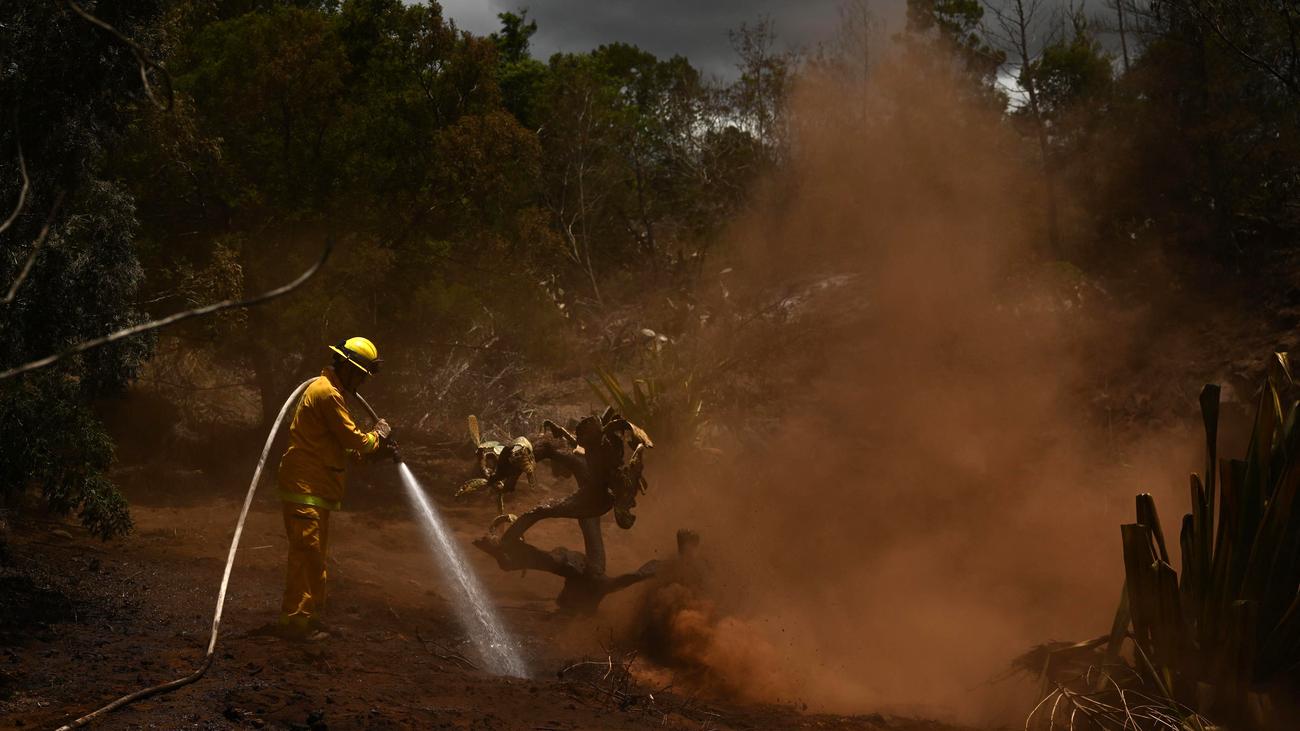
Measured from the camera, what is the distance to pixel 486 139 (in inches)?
535

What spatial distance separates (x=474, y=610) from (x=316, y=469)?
2.32 m

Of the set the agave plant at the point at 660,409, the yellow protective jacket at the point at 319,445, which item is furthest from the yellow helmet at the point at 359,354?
the agave plant at the point at 660,409

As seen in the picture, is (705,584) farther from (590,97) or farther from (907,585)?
(590,97)

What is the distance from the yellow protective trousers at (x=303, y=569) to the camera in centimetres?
668

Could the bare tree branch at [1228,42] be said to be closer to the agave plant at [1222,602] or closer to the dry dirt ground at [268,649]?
the agave plant at [1222,602]

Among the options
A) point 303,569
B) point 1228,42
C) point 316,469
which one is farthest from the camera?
point 1228,42

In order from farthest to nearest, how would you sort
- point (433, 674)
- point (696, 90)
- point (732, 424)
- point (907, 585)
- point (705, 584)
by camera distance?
point (696, 90) → point (732, 424) → point (907, 585) → point (705, 584) → point (433, 674)

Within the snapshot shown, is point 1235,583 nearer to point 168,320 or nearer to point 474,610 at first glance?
point 168,320

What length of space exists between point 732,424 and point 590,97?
11.4 meters

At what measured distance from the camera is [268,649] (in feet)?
20.9

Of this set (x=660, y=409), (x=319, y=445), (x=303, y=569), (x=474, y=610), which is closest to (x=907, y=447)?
(x=660, y=409)

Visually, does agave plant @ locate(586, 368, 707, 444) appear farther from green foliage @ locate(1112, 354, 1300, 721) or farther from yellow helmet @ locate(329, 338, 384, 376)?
green foliage @ locate(1112, 354, 1300, 721)

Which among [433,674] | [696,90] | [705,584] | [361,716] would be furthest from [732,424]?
[696,90]

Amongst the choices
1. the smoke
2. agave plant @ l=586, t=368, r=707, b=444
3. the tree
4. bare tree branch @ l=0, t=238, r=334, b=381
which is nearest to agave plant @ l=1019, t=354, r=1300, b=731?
the smoke
